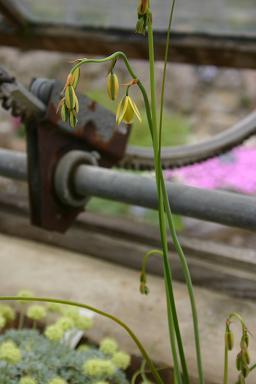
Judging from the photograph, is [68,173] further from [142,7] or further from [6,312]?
[142,7]

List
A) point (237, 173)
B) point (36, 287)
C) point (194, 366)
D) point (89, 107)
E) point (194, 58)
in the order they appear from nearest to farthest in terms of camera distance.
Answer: point (194, 366) → point (89, 107) → point (36, 287) → point (194, 58) → point (237, 173)

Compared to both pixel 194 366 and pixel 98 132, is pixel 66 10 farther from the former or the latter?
pixel 194 366

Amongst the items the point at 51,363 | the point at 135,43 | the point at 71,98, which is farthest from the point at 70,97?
the point at 135,43

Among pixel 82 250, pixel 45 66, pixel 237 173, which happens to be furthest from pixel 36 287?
pixel 45 66

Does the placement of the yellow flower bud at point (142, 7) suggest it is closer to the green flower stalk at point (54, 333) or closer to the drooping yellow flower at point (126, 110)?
the drooping yellow flower at point (126, 110)

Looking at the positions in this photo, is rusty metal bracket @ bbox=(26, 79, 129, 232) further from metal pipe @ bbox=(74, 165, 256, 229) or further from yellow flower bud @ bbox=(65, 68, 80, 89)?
yellow flower bud @ bbox=(65, 68, 80, 89)
